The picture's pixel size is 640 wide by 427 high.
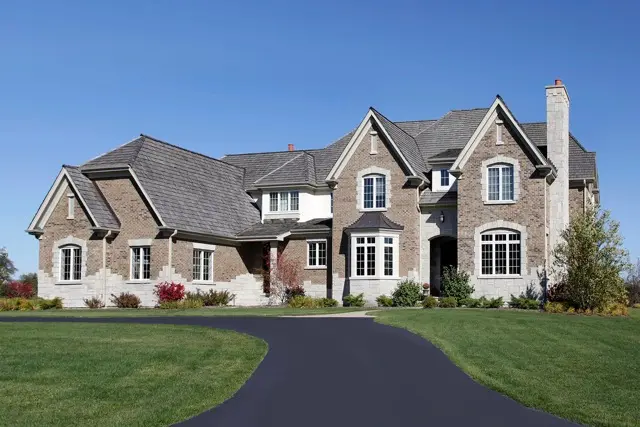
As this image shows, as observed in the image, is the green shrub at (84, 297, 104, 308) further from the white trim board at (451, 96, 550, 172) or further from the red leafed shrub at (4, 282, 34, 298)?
the white trim board at (451, 96, 550, 172)

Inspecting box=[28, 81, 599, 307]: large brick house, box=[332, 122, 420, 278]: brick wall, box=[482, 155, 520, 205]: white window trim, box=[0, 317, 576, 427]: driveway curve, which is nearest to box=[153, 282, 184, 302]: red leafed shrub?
box=[28, 81, 599, 307]: large brick house

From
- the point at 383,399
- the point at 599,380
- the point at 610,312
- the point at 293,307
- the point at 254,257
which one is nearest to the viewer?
the point at 383,399

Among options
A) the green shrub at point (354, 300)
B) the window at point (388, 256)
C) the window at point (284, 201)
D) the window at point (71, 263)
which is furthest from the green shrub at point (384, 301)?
the window at point (71, 263)

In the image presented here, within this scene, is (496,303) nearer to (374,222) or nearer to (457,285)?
(457,285)

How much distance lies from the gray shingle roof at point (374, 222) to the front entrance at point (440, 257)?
3008mm

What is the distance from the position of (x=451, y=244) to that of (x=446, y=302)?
628cm

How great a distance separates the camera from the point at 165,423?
12.4 metres

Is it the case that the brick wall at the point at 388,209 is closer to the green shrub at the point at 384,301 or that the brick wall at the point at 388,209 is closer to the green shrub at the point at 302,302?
the green shrub at the point at 384,301

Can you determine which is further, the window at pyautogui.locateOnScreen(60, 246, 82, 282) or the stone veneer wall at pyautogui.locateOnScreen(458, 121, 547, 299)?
the window at pyautogui.locateOnScreen(60, 246, 82, 282)

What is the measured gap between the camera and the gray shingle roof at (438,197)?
4038 centimetres

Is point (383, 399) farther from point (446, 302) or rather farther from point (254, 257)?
point (254, 257)

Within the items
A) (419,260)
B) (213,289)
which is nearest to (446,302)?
(419,260)

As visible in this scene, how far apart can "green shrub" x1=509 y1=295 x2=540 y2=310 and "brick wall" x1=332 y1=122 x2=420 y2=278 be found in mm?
5409

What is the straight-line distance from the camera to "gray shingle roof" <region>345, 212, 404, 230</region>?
131 feet
